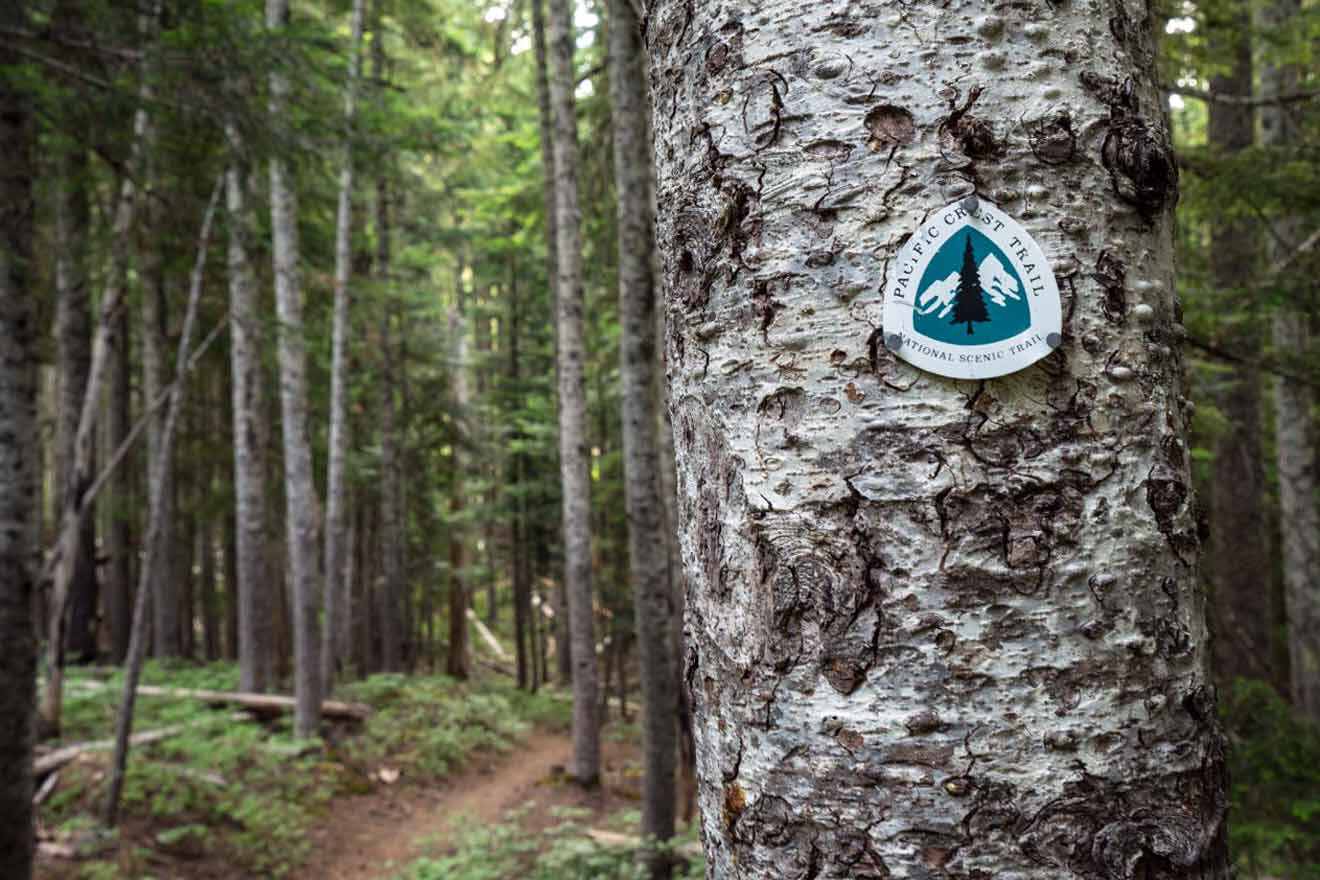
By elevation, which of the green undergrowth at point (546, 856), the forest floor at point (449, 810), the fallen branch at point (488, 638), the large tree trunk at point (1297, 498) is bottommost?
the fallen branch at point (488, 638)

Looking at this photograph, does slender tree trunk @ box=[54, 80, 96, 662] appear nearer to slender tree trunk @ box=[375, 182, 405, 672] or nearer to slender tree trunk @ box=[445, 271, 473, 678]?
slender tree trunk @ box=[375, 182, 405, 672]

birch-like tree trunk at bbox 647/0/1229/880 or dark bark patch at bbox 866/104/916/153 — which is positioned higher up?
dark bark patch at bbox 866/104/916/153

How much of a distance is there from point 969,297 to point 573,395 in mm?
8061

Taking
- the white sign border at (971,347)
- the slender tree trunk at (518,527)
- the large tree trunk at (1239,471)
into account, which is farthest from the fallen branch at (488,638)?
the white sign border at (971,347)

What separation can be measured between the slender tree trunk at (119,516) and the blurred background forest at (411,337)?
6 cm

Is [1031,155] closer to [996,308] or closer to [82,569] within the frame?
[996,308]

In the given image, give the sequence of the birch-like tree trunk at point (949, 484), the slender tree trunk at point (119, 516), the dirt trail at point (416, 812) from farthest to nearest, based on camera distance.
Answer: the slender tree trunk at point (119, 516) → the dirt trail at point (416, 812) → the birch-like tree trunk at point (949, 484)

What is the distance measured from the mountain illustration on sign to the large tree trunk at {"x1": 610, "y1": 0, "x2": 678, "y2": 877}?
5.14 meters

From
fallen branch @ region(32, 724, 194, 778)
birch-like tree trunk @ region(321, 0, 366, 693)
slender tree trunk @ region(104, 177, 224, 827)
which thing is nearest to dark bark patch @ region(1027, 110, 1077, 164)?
slender tree trunk @ region(104, 177, 224, 827)

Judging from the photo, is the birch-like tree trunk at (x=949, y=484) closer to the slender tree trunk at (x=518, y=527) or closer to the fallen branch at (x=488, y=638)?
the slender tree trunk at (x=518, y=527)

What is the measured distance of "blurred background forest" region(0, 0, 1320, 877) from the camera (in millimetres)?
5281

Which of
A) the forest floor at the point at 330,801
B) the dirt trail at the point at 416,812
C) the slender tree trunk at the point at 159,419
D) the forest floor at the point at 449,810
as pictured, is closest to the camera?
the forest floor at the point at 330,801

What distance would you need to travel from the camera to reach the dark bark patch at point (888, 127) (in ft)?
2.92

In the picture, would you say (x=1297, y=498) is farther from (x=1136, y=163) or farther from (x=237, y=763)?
(x=237, y=763)
